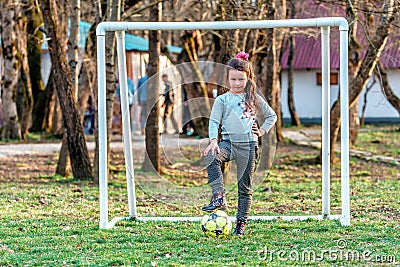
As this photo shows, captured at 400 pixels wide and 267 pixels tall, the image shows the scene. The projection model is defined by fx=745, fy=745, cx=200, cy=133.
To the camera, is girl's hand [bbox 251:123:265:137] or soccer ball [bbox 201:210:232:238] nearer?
soccer ball [bbox 201:210:232:238]

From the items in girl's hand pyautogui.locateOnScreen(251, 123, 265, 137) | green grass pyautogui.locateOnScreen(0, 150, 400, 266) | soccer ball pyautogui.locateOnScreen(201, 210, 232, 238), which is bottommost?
green grass pyautogui.locateOnScreen(0, 150, 400, 266)

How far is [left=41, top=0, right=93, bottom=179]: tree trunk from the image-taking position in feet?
41.9

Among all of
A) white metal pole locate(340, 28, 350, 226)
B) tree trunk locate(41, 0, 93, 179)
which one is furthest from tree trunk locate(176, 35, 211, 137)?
white metal pole locate(340, 28, 350, 226)

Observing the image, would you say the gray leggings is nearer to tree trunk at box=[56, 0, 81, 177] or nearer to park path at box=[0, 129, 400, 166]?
tree trunk at box=[56, 0, 81, 177]

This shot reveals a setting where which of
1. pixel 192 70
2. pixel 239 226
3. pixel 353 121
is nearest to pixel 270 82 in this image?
pixel 192 70

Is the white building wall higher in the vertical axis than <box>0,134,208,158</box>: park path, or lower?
lower

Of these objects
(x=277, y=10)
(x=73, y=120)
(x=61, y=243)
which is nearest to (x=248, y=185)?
(x=61, y=243)

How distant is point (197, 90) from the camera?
21531mm

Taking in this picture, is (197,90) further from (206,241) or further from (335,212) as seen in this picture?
(206,241)

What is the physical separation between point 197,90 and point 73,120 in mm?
8622

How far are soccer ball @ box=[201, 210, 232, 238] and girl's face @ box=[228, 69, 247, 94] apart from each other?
1.24m

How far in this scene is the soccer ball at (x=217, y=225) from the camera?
7254mm

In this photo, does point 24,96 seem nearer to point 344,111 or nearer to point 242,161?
point 344,111

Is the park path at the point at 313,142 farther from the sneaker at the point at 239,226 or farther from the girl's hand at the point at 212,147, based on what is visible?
the girl's hand at the point at 212,147
